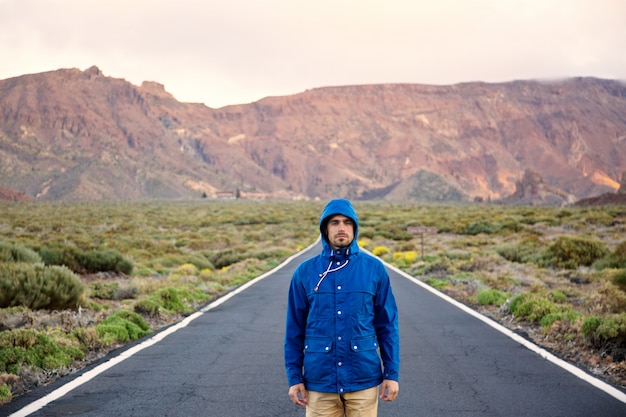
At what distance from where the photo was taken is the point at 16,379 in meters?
6.79

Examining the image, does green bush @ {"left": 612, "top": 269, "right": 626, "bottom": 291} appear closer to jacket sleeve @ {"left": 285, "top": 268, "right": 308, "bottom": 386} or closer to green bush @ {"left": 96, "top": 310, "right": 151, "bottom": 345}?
green bush @ {"left": 96, "top": 310, "right": 151, "bottom": 345}

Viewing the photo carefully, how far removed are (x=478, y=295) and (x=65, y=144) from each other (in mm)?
168669

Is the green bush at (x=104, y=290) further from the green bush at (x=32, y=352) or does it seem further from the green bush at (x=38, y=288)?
the green bush at (x=32, y=352)

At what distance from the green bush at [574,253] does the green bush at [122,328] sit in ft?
49.2

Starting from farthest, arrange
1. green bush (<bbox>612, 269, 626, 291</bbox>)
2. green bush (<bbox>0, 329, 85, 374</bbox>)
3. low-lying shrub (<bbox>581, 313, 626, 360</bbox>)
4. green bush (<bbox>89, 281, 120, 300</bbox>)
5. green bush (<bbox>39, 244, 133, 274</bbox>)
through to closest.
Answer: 1. green bush (<bbox>39, 244, 133, 274</bbox>)
2. green bush (<bbox>89, 281, 120, 300</bbox>)
3. green bush (<bbox>612, 269, 626, 291</bbox>)
4. low-lying shrub (<bbox>581, 313, 626, 360</bbox>)
5. green bush (<bbox>0, 329, 85, 374</bbox>)

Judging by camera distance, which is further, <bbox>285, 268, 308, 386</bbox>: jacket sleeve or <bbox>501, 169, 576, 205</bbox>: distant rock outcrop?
<bbox>501, 169, 576, 205</bbox>: distant rock outcrop

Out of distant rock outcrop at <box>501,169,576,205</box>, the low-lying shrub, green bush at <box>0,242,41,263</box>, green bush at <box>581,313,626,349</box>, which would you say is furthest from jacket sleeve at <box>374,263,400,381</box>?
distant rock outcrop at <box>501,169,576,205</box>

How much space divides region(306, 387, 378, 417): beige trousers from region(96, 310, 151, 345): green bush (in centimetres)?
605

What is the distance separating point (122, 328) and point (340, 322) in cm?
681

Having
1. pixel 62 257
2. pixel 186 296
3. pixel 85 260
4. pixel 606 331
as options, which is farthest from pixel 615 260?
pixel 62 257

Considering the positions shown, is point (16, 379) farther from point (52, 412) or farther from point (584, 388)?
point (584, 388)

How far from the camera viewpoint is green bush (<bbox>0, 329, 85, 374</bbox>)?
23.9ft

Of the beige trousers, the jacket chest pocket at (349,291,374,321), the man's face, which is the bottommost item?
the beige trousers

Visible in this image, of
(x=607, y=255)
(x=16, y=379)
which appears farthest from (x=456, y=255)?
(x=16, y=379)
